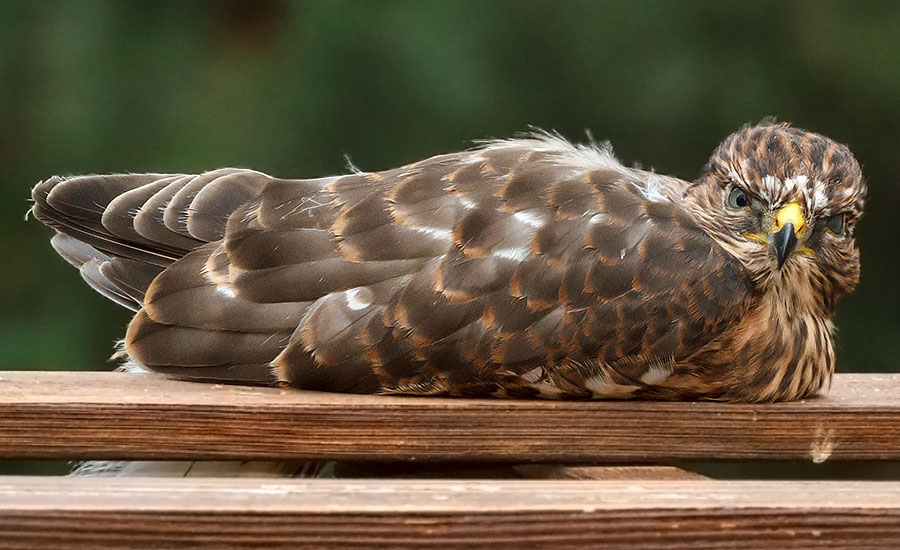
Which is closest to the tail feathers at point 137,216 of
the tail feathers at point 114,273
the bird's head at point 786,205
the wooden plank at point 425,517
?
the tail feathers at point 114,273

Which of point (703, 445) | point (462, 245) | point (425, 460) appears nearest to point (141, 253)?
point (462, 245)

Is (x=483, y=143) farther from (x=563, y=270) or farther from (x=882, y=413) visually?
(x=882, y=413)

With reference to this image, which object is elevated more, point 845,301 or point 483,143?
point 483,143

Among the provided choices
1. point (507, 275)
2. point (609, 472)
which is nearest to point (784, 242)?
point (507, 275)

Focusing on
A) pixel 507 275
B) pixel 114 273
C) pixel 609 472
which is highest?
pixel 507 275

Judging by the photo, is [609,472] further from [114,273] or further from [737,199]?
[114,273]

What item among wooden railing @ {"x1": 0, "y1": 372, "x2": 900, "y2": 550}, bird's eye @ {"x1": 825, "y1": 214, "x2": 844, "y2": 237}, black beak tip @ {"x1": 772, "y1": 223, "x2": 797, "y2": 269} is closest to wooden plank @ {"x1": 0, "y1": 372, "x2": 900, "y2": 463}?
wooden railing @ {"x1": 0, "y1": 372, "x2": 900, "y2": 550}

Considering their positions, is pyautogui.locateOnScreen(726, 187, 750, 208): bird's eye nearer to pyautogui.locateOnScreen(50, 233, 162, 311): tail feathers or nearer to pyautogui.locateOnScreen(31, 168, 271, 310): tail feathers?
pyautogui.locateOnScreen(31, 168, 271, 310): tail feathers
